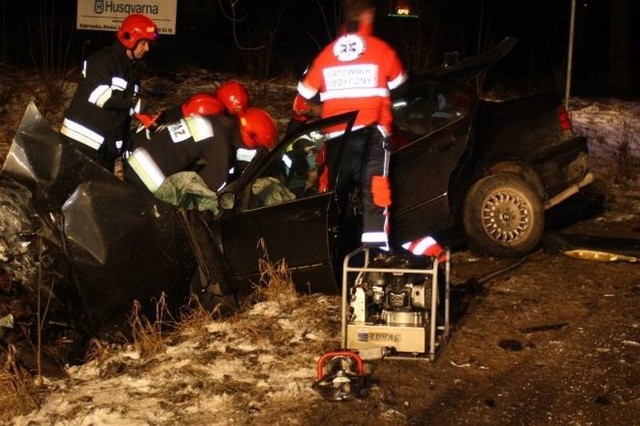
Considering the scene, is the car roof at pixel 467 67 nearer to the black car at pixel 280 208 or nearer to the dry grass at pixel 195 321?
the black car at pixel 280 208

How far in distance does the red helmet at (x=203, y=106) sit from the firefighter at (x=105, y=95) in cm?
51

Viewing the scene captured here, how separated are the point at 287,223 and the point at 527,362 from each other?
1.74m

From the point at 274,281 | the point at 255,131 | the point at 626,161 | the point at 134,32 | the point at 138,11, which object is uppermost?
the point at 138,11

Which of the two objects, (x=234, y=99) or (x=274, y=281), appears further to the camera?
(x=234, y=99)

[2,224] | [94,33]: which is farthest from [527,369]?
[94,33]

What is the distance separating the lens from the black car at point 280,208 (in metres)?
5.39

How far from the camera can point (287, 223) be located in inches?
230

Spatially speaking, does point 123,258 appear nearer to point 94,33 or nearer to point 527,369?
point 527,369

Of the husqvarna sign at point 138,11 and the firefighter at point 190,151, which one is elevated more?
the husqvarna sign at point 138,11

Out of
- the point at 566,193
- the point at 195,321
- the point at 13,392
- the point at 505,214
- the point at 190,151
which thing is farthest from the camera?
the point at 566,193

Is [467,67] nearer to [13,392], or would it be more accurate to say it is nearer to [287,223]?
[287,223]

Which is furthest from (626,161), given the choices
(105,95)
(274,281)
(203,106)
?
(105,95)

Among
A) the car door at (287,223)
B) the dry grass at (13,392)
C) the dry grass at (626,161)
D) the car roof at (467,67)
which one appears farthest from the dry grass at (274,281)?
the dry grass at (626,161)

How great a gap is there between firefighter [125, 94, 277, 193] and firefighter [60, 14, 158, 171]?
576 millimetres
